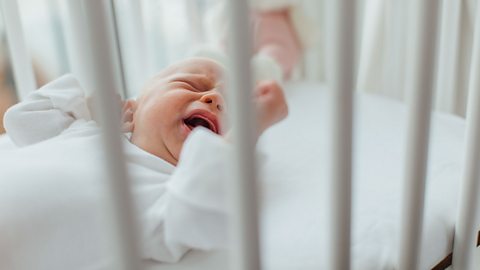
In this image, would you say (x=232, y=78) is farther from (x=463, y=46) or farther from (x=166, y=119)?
(x=463, y=46)

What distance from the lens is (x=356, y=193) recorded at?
74 centimetres

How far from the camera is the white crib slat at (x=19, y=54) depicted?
34.9 inches

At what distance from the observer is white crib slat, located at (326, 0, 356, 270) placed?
1.56 feet

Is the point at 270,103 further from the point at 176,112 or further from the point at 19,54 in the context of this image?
the point at 19,54

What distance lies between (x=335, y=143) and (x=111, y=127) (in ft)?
0.73

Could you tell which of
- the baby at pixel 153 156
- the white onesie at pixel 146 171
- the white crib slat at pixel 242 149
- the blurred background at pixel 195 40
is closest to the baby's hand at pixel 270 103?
the baby at pixel 153 156

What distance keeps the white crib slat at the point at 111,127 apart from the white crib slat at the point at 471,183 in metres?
0.44

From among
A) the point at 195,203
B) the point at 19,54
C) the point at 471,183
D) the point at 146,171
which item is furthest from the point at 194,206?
the point at 19,54

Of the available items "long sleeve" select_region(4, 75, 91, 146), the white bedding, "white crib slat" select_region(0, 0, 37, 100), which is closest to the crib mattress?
the white bedding

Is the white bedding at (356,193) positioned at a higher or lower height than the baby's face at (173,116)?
lower

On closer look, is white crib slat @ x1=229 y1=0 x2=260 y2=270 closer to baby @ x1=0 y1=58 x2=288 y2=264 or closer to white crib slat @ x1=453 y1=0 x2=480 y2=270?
baby @ x1=0 y1=58 x2=288 y2=264

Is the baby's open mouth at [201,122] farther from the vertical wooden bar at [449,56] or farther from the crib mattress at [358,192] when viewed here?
the vertical wooden bar at [449,56]

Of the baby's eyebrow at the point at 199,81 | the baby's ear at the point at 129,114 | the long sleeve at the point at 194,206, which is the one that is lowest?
the long sleeve at the point at 194,206

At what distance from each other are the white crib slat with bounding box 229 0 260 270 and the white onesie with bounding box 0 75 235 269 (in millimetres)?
30
